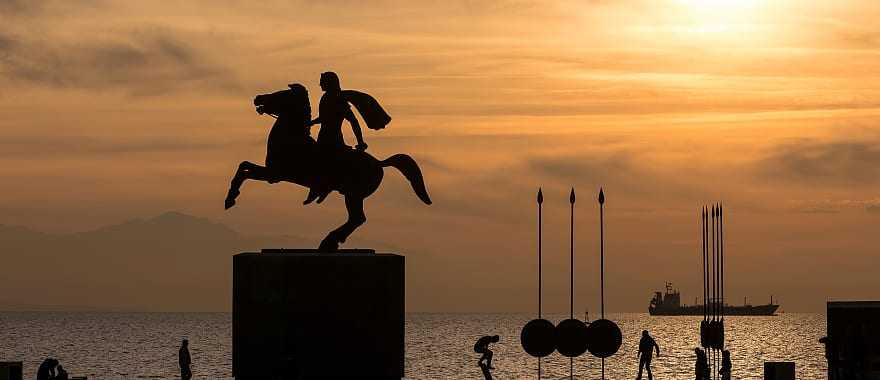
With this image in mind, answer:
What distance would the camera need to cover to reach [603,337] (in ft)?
148

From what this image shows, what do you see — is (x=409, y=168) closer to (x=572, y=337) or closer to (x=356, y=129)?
(x=356, y=129)

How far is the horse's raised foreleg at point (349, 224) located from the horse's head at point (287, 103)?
174 centimetres

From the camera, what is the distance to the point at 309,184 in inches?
1167

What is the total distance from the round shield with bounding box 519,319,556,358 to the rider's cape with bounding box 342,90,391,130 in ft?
52.1

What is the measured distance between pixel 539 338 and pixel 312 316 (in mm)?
17828

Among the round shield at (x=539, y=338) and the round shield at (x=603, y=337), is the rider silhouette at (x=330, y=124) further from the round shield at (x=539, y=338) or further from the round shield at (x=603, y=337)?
the round shield at (x=603, y=337)

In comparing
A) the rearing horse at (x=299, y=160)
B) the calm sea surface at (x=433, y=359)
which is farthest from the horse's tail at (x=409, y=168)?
the calm sea surface at (x=433, y=359)

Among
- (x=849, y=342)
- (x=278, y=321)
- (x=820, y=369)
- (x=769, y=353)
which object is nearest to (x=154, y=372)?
(x=820, y=369)

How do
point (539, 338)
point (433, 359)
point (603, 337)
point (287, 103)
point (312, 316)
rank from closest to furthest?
point (312, 316), point (287, 103), point (603, 337), point (539, 338), point (433, 359)

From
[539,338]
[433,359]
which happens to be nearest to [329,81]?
[539,338]

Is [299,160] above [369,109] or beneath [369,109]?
beneath

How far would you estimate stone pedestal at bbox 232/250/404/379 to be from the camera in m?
28.2

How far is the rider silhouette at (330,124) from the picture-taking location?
1162 inches

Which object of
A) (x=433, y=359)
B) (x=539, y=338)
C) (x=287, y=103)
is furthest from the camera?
(x=433, y=359)
